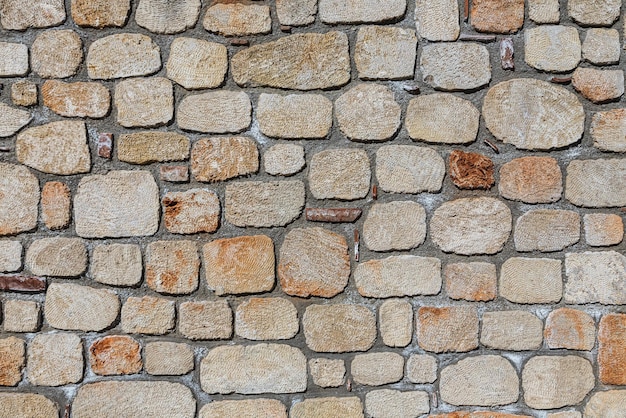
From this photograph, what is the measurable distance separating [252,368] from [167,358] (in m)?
0.30

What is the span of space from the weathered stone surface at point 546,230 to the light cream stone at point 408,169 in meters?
0.34

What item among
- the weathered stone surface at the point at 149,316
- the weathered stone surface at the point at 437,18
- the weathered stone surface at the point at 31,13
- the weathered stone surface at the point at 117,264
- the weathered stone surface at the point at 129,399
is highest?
the weathered stone surface at the point at 437,18

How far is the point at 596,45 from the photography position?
213 cm

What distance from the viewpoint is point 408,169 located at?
2.12 metres

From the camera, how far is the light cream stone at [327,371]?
2111 millimetres

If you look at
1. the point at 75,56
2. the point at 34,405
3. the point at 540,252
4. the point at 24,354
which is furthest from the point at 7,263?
the point at 540,252

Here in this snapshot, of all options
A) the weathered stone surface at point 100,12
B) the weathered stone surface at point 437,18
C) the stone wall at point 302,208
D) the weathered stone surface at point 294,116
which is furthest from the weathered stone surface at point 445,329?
the weathered stone surface at point 100,12

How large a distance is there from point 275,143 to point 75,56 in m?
0.76

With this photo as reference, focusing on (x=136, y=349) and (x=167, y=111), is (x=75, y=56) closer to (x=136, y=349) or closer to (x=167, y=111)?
(x=167, y=111)

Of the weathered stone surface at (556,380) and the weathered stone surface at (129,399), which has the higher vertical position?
the weathered stone surface at (556,380)

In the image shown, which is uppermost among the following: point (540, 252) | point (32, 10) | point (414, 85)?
point (32, 10)

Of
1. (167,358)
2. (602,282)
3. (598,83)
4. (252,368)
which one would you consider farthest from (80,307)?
(598,83)

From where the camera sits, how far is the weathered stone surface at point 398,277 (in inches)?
83.3

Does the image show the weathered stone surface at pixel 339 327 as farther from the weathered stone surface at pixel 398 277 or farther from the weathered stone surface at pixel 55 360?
the weathered stone surface at pixel 55 360
